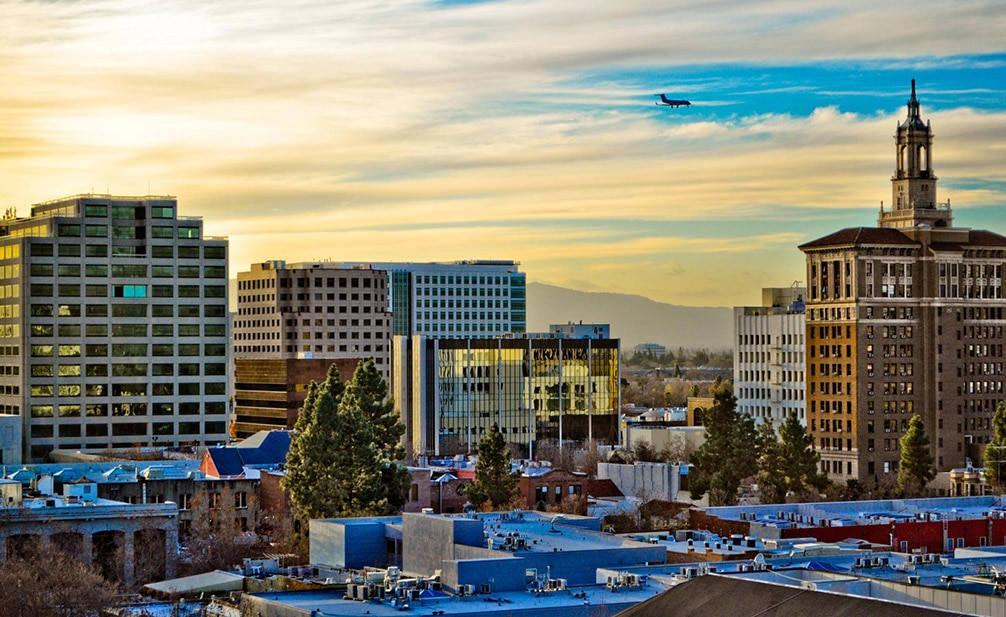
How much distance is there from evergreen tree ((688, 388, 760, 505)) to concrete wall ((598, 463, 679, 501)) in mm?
2369

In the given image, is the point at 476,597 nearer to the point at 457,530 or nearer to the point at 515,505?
the point at 457,530

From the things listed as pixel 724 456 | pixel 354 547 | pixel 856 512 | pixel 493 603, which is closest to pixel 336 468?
pixel 354 547

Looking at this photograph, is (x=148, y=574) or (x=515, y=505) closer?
(x=148, y=574)

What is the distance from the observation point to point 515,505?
131 meters

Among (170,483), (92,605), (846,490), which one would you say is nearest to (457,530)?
(92,605)

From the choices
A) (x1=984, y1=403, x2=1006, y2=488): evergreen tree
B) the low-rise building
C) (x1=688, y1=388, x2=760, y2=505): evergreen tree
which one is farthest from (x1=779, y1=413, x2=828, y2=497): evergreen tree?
the low-rise building

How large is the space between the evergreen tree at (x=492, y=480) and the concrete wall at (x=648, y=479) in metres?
25.8

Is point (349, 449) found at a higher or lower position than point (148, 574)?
higher

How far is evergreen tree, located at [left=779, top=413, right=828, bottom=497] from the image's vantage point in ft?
501

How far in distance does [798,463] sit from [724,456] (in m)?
6.49

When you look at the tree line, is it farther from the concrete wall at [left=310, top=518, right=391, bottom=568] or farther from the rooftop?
the concrete wall at [left=310, top=518, right=391, bottom=568]

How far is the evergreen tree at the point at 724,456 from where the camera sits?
14975cm

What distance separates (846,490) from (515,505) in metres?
53.8

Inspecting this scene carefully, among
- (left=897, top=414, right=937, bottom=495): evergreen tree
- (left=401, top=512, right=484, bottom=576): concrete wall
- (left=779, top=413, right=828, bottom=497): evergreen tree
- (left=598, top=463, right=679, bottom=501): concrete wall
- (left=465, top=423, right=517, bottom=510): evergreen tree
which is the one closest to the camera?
(left=401, top=512, right=484, bottom=576): concrete wall
